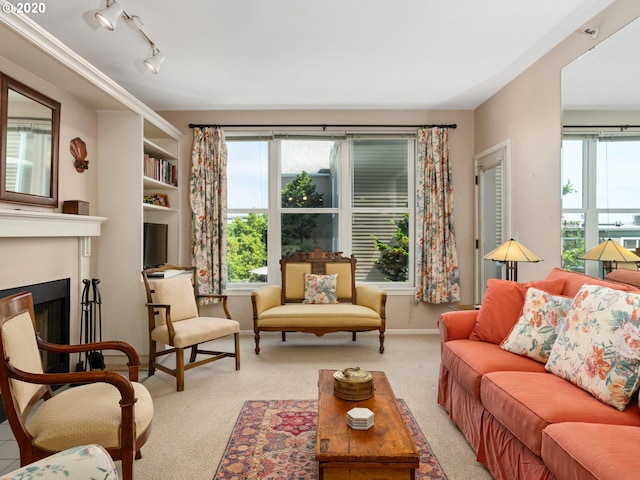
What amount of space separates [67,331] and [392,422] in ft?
9.57

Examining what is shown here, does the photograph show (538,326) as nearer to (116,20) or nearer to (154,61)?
(116,20)

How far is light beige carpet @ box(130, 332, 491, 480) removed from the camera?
219cm

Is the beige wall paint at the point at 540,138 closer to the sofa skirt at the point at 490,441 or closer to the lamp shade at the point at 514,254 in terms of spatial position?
the lamp shade at the point at 514,254

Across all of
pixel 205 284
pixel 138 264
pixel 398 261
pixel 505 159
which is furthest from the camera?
pixel 398 261

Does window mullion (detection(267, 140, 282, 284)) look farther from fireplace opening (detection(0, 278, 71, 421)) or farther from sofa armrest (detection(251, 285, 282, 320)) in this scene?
fireplace opening (detection(0, 278, 71, 421))

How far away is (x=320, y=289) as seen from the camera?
4520 mm

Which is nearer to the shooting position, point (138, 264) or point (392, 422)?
point (392, 422)

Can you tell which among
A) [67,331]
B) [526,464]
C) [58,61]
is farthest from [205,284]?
[526,464]

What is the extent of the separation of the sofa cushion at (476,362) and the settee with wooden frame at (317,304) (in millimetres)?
1479

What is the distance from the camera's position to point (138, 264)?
3818 millimetres

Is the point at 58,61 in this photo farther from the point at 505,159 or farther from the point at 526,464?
the point at 505,159

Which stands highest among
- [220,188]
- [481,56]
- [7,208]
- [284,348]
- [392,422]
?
[481,56]

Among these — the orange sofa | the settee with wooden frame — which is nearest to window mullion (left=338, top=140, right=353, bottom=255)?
the settee with wooden frame

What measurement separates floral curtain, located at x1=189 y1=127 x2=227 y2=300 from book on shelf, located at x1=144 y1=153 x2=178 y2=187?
0.73 feet
